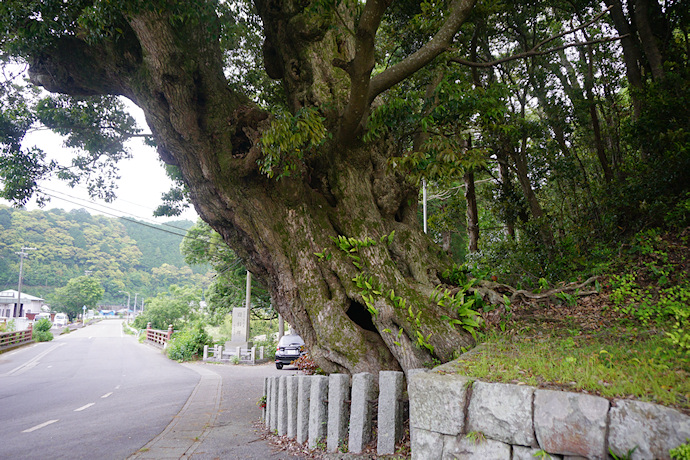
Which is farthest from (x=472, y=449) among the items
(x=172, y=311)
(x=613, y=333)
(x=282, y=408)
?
(x=172, y=311)

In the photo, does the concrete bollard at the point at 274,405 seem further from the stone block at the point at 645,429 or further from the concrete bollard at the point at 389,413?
the stone block at the point at 645,429

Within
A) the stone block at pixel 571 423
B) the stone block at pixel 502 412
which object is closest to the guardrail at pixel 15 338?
the stone block at pixel 502 412

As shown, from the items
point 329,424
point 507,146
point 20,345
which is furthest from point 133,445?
point 20,345

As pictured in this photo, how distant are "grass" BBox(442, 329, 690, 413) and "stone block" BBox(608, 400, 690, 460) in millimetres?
102

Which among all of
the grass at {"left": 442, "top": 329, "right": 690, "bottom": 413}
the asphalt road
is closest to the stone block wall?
the grass at {"left": 442, "top": 329, "right": 690, "bottom": 413}

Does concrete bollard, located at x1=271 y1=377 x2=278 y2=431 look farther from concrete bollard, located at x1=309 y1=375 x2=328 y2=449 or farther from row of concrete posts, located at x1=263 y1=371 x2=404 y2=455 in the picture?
→ concrete bollard, located at x1=309 y1=375 x2=328 y2=449

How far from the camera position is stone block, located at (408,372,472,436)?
3.40 metres

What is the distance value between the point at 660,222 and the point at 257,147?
6834mm

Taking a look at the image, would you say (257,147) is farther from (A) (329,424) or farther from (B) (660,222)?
(B) (660,222)

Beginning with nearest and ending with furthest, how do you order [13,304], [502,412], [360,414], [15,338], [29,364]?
[502,412], [360,414], [29,364], [15,338], [13,304]

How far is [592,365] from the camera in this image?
10.8 feet

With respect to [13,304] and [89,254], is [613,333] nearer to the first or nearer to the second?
[13,304]

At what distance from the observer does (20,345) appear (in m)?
25.4

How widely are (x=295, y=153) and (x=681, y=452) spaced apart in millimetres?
5179
